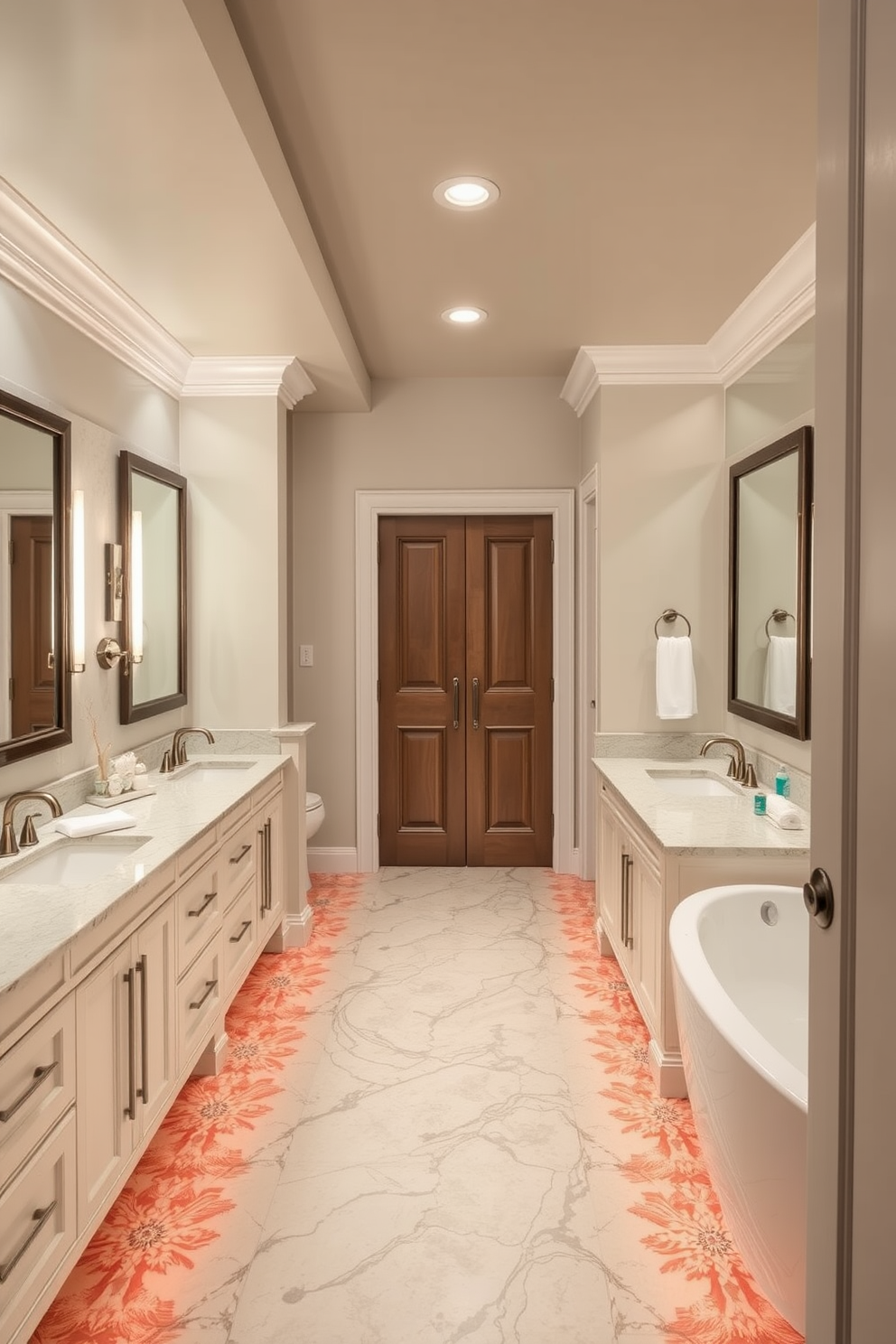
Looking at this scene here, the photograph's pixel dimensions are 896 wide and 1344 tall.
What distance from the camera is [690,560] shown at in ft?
13.1

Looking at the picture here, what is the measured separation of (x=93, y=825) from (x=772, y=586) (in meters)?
2.43

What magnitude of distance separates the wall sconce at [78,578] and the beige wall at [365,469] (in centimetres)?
191

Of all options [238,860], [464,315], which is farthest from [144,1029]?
[464,315]

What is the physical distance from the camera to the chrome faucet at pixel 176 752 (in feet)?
11.5

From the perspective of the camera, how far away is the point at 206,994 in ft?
8.58

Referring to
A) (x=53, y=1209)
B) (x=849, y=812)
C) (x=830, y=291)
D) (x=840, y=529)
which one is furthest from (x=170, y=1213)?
(x=830, y=291)

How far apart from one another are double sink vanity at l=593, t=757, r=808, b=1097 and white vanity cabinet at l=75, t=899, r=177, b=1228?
1374mm

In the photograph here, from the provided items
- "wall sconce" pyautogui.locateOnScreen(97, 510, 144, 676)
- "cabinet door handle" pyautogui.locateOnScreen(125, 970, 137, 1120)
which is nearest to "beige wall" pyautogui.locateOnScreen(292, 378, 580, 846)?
"wall sconce" pyautogui.locateOnScreen(97, 510, 144, 676)

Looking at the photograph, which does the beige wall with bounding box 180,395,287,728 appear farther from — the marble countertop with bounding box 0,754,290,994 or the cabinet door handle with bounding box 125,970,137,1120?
the cabinet door handle with bounding box 125,970,137,1120

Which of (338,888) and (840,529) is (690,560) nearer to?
(338,888)

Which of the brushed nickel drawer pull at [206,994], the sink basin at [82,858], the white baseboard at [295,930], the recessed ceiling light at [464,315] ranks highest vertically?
the recessed ceiling light at [464,315]

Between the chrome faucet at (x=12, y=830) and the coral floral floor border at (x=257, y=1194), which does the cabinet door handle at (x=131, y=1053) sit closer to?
the coral floral floor border at (x=257, y=1194)

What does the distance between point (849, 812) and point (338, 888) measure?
3853mm

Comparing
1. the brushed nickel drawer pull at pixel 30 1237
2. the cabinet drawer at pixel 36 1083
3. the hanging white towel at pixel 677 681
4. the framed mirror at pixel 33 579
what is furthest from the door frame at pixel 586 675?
the brushed nickel drawer pull at pixel 30 1237
